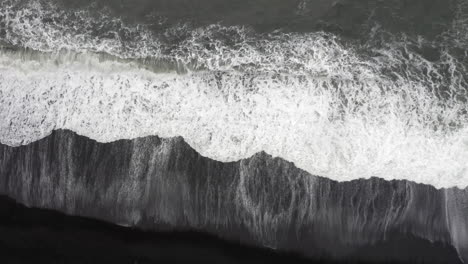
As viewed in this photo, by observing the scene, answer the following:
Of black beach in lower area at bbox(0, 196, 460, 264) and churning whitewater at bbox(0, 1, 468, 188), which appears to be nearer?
churning whitewater at bbox(0, 1, 468, 188)

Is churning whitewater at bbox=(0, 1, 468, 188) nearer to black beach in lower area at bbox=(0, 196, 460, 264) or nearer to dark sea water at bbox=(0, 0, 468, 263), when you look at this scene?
dark sea water at bbox=(0, 0, 468, 263)

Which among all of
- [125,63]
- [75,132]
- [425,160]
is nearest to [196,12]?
[125,63]

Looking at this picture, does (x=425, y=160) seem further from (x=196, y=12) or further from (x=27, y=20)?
(x=27, y=20)

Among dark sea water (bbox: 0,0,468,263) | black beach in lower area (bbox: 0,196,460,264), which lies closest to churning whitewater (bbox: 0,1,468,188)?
dark sea water (bbox: 0,0,468,263)

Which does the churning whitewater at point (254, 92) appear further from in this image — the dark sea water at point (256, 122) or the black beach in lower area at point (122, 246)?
the black beach in lower area at point (122, 246)

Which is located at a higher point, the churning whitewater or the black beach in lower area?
the churning whitewater

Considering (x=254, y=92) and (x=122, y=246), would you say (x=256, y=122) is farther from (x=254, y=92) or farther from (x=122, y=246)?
(x=122, y=246)

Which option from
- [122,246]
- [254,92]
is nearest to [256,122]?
[254,92]
